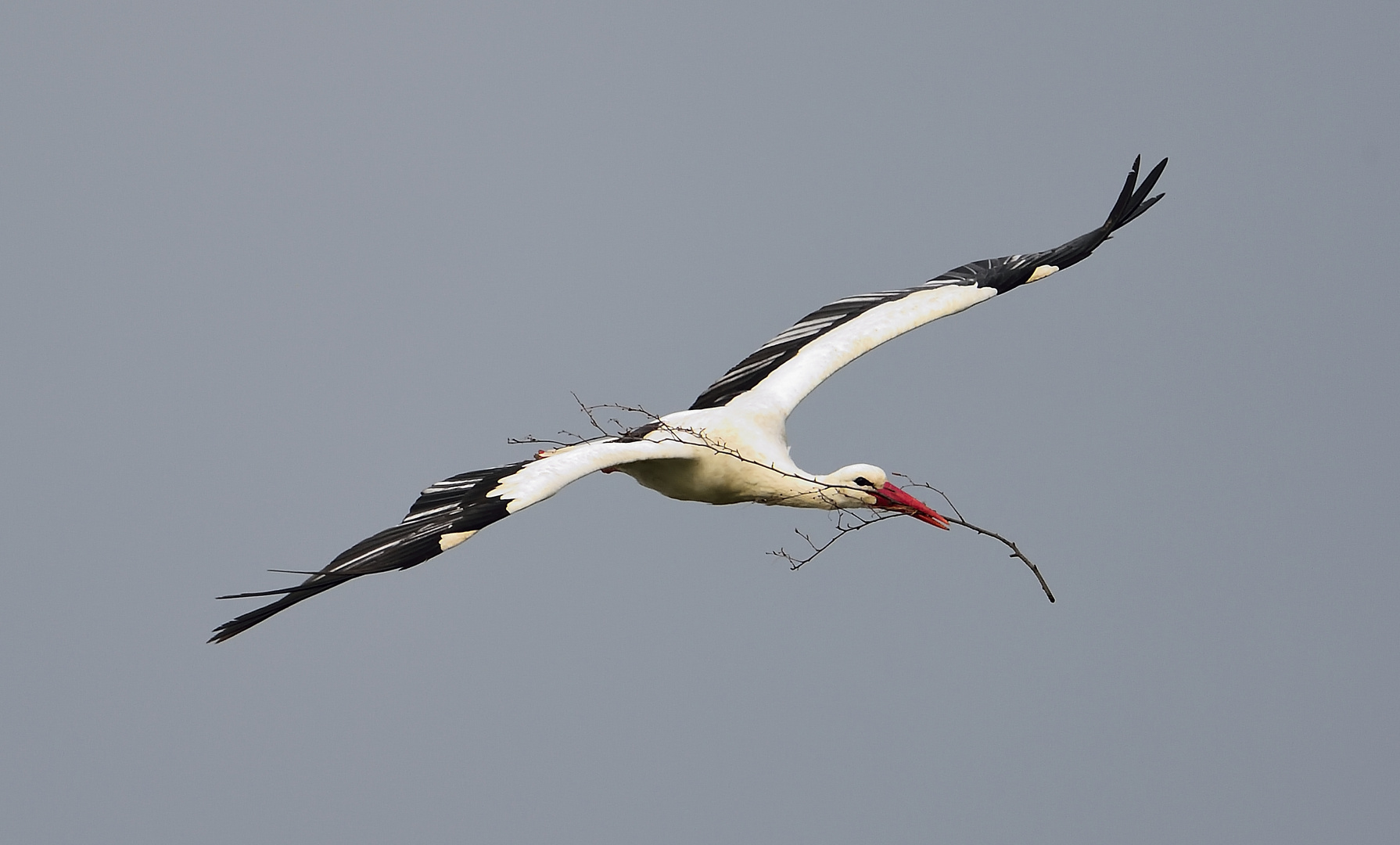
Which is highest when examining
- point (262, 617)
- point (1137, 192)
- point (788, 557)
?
point (1137, 192)

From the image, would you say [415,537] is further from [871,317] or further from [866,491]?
[871,317]

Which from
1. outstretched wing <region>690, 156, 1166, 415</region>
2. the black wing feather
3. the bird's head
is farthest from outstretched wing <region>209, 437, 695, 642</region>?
outstretched wing <region>690, 156, 1166, 415</region>

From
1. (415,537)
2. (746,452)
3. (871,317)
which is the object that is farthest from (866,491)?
(415,537)

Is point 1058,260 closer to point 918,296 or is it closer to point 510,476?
point 918,296

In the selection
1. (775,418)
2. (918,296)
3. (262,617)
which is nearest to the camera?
(262,617)

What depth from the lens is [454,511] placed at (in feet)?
37.2

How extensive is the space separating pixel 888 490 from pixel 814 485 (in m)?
0.54

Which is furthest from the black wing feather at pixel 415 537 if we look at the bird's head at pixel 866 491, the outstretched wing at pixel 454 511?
the bird's head at pixel 866 491

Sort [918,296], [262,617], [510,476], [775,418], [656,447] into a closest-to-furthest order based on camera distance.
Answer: [262,617]
[510,476]
[656,447]
[775,418]
[918,296]

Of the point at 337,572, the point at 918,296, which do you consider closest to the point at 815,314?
the point at 918,296

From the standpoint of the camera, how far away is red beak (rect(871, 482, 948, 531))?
12.9 meters

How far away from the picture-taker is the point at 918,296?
14812 millimetres

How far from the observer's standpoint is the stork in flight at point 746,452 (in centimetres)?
1092

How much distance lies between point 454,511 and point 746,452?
103 inches
